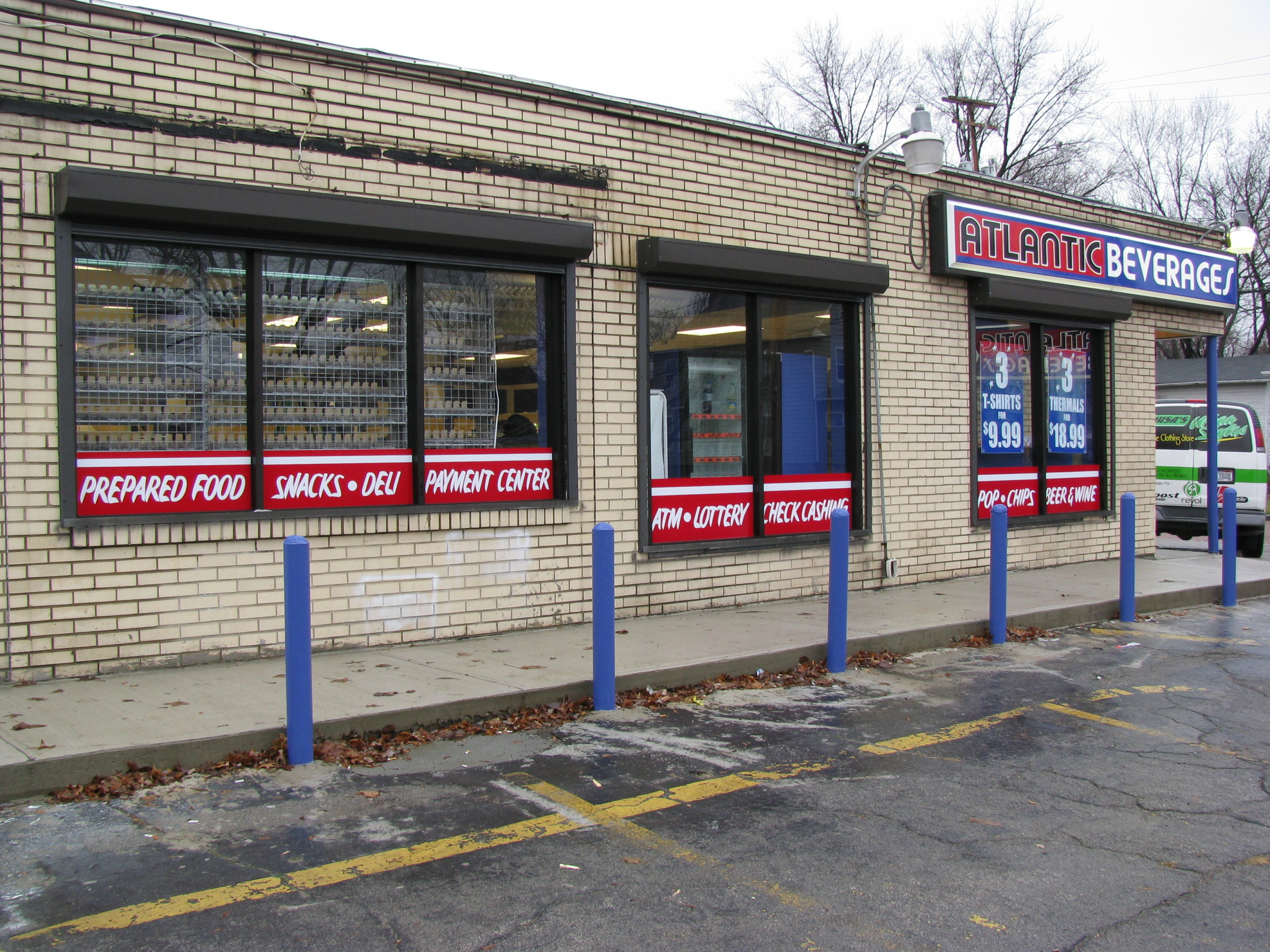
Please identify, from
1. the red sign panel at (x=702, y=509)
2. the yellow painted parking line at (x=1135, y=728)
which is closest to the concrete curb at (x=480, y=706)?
the yellow painted parking line at (x=1135, y=728)

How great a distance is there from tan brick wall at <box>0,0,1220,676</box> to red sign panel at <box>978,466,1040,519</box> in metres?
0.39

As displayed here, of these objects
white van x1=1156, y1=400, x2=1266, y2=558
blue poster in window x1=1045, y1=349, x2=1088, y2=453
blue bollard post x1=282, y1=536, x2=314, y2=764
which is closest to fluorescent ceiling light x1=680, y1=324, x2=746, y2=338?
blue poster in window x1=1045, y1=349, x2=1088, y2=453

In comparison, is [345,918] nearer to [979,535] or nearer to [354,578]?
[354,578]

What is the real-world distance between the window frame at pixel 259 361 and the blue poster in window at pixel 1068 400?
7.10 m

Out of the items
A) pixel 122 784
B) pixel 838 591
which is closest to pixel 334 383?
pixel 122 784

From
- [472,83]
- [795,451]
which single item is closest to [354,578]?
[472,83]

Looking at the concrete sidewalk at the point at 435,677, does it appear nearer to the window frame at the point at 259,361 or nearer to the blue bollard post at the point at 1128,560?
the blue bollard post at the point at 1128,560

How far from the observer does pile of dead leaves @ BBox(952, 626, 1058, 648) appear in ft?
29.4

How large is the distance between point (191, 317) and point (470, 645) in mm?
3114

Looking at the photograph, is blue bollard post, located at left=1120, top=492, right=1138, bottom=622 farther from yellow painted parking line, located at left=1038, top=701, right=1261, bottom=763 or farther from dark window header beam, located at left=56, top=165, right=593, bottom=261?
dark window header beam, located at left=56, top=165, right=593, bottom=261

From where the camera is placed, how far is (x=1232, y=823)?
471 cm

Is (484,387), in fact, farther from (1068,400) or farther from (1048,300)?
(1068,400)

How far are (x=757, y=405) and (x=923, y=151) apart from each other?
9.53 ft

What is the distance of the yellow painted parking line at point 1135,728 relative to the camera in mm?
5855
